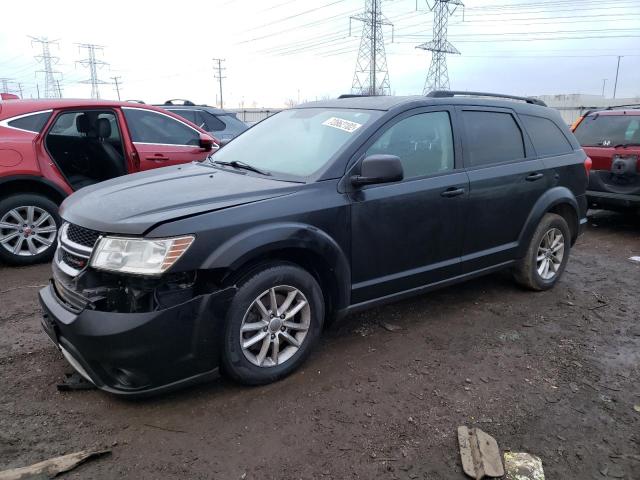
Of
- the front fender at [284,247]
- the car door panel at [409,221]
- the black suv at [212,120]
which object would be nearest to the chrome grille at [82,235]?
the front fender at [284,247]

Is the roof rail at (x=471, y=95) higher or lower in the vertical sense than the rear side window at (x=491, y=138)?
higher

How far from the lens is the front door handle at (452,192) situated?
12.4ft

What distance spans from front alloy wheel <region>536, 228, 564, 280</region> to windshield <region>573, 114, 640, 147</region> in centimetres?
330

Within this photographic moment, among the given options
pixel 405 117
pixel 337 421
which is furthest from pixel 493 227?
pixel 337 421

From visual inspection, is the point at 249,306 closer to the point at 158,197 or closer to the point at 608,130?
the point at 158,197

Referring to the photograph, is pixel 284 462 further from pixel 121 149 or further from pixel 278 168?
pixel 121 149

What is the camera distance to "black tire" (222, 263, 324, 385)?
284 centimetres

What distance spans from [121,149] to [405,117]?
3.89m

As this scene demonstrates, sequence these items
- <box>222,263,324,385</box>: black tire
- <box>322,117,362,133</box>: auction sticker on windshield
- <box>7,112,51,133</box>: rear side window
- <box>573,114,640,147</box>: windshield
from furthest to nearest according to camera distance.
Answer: <box>573,114,640,147</box>: windshield < <box>7,112,51,133</box>: rear side window < <box>322,117,362,133</box>: auction sticker on windshield < <box>222,263,324,385</box>: black tire

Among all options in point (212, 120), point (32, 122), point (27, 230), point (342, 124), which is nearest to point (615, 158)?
point (342, 124)

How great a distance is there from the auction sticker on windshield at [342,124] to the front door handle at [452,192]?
836 mm

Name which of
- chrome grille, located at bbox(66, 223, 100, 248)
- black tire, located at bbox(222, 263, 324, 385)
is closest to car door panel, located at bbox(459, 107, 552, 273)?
black tire, located at bbox(222, 263, 324, 385)

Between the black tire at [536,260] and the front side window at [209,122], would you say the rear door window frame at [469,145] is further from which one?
the front side window at [209,122]

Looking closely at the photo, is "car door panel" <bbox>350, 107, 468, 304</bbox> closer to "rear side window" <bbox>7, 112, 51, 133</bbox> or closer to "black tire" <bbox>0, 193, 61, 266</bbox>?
"black tire" <bbox>0, 193, 61, 266</bbox>
